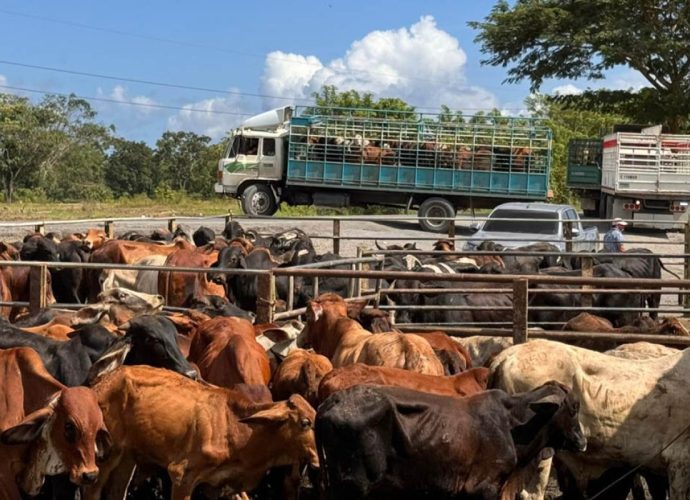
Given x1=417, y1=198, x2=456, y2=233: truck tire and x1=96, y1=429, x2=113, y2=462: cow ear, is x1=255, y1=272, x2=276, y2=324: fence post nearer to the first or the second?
x1=96, y1=429, x2=113, y2=462: cow ear

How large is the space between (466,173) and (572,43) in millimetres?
10128

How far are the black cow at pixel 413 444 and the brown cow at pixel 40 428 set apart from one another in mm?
1286

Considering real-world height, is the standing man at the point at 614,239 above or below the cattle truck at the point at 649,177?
below

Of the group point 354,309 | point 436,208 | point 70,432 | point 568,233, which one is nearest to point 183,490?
point 70,432

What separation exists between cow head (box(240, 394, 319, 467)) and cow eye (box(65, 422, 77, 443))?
1.02 meters

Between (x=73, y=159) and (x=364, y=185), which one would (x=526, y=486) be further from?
(x=73, y=159)

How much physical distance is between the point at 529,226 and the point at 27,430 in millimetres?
14299

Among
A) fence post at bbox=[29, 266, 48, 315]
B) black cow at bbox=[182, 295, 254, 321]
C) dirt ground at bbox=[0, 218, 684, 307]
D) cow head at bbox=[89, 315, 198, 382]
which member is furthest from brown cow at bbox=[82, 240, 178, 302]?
dirt ground at bbox=[0, 218, 684, 307]

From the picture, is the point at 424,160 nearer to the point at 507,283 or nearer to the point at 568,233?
the point at 568,233

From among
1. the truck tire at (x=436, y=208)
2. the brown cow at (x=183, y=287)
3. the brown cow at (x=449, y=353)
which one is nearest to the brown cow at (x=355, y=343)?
the brown cow at (x=449, y=353)

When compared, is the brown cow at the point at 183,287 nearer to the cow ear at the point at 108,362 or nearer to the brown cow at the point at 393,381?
the cow ear at the point at 108,362

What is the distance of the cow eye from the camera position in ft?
20.1

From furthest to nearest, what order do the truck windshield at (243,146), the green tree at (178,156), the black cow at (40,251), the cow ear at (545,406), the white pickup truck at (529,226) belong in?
the green tree at (178,156), the truck windshield at (243,146), the white pickup truck at (529,226), the black cow at (40,251), the cow ear at (545,406)

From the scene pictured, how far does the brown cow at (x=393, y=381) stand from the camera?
266 inches
